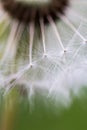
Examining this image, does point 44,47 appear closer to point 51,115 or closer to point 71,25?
point 71,25

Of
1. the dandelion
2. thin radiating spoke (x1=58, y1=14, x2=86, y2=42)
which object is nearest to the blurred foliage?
the dandelion

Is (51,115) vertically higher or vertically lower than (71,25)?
lower

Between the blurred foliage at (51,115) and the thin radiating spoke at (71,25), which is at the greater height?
the thin radiating spoke at (71,25)

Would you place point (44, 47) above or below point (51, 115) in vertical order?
above

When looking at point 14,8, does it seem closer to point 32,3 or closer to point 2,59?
point 32,3

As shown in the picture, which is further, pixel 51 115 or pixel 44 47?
pixel 51 115

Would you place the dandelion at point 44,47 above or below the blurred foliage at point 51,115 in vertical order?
above

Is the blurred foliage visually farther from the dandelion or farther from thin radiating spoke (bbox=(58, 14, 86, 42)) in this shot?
thin radiating spoke (bbox=(58, 14, 86, 42))


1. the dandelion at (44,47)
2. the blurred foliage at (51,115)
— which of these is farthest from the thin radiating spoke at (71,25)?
the blurred foliage at (51,115)

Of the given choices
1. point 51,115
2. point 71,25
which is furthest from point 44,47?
point 51,115

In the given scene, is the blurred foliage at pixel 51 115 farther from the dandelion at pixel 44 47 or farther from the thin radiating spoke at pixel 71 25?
the thin radiating spoke at pixel 71 25
